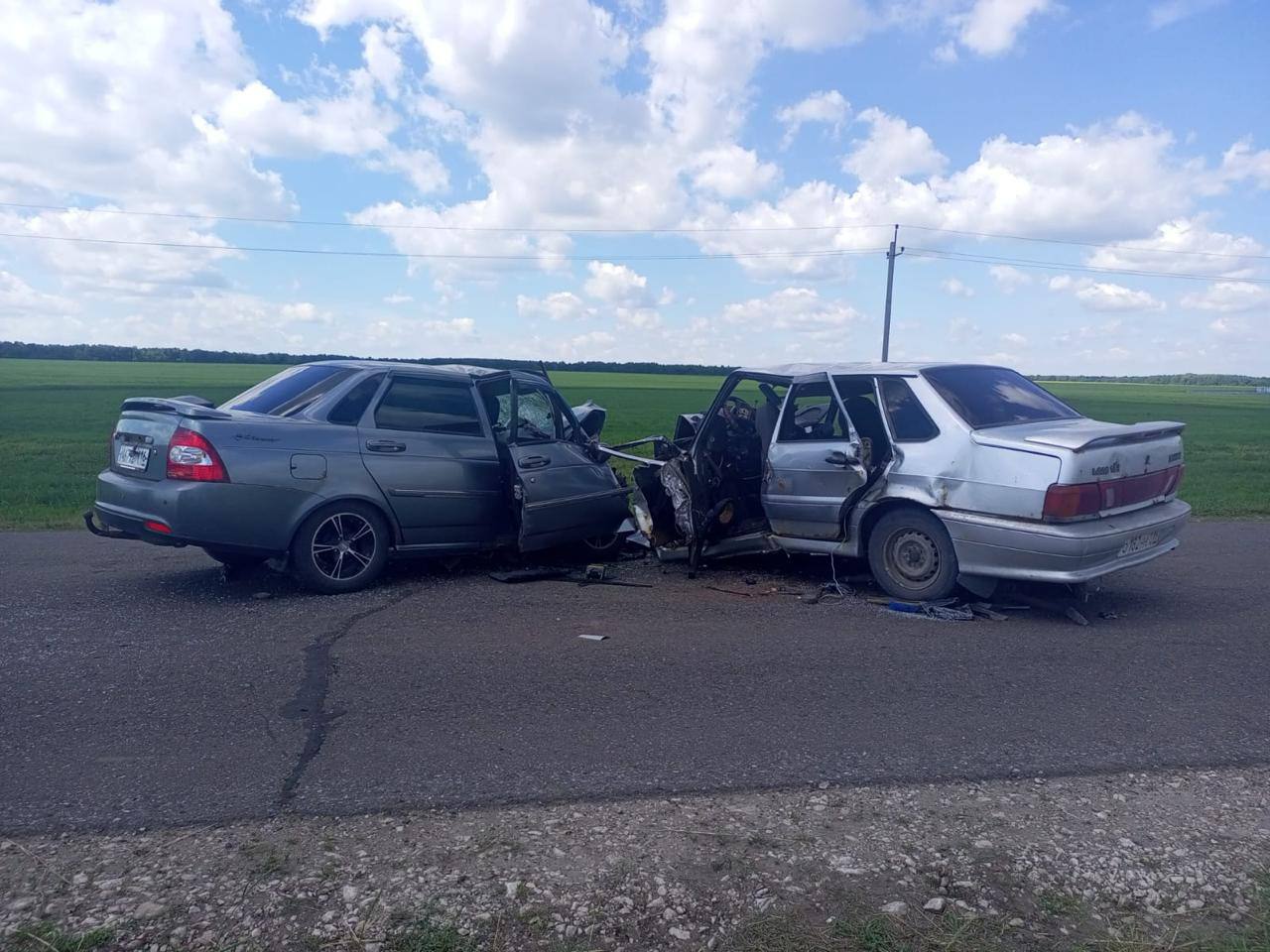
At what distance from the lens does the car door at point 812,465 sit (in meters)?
7.73

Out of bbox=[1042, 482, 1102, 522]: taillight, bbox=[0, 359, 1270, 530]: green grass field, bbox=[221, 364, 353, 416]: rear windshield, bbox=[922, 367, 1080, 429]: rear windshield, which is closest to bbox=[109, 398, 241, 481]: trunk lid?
bbox=[221, 364, 353, 416]: rear windshield

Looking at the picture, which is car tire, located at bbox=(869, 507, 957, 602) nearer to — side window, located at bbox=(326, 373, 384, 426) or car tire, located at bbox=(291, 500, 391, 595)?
car tire, located at bbox=(291, 500, 391, 595)

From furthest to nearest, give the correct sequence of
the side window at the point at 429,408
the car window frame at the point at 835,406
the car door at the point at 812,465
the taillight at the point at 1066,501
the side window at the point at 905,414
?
the side window at the point at 429,408 < the car window frame at the point at 835,406 < the car door at the point at 812,465 < the side window at the point at 905,414 < the taillight at the point at 1066,501

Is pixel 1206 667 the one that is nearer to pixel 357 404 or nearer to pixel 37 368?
pixel 357 404

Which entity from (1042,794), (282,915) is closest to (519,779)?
(282,915)

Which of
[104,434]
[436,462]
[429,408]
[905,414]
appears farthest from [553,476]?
[104,434]

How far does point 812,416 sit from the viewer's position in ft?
27.1

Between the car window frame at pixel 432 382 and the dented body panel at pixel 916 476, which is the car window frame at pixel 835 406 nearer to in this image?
the dented body panel at pixel 916 476

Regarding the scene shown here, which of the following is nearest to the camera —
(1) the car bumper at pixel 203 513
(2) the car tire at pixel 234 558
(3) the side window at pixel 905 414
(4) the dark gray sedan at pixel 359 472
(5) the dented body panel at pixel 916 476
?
(5) the dented body panel at pixel 916 476

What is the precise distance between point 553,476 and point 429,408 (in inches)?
43.2

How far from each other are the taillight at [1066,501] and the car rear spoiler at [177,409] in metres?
5.38

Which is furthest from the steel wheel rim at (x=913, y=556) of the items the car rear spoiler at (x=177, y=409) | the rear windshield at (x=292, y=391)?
the car rear spoiler at (x=177, y=409)

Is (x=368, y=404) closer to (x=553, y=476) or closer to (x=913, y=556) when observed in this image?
(x=553, y=476)

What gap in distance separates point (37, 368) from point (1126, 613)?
7946 centimetres
